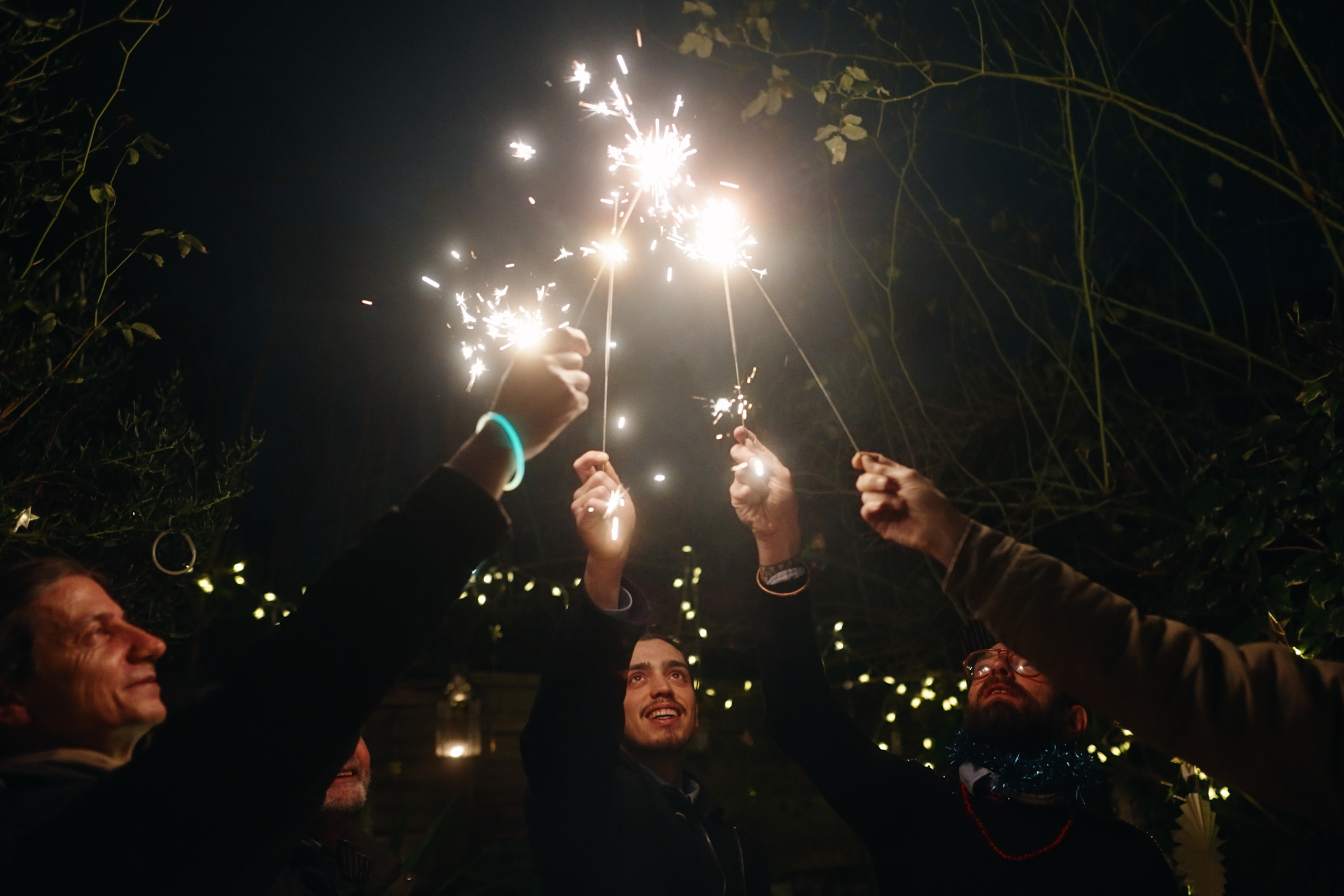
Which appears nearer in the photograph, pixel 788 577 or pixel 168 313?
pixel 788 577

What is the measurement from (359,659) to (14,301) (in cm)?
175

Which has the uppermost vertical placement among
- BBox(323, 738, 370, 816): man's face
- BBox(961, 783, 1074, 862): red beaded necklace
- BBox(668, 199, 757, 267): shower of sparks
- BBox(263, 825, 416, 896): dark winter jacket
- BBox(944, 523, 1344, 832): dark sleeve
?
BBox(668, 199, 757, 267): shower of sparks

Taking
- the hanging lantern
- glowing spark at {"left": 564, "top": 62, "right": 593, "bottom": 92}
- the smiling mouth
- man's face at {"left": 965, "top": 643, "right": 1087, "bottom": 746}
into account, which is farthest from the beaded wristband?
the hanging lantern

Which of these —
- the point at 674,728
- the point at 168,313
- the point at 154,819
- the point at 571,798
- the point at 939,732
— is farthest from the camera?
the point at 168,313

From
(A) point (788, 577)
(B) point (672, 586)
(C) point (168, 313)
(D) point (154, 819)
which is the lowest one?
(D) point (154, 819)

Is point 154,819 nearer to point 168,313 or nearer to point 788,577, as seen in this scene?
point 788,577

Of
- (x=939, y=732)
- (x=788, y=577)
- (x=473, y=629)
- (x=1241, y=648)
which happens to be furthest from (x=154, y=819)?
(x=473, y=629)

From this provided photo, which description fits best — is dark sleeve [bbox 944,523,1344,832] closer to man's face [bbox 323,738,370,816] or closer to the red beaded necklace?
the red beaded necklace

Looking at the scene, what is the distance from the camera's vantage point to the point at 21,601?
1.45 m

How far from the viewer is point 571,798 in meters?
2.21

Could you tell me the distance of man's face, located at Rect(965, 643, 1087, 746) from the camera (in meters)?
2.65

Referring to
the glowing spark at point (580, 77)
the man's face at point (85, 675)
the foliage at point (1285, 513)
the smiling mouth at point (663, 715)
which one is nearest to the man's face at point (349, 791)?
the smiling mouth at point (663, 715)

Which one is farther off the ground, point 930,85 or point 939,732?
point 930,85

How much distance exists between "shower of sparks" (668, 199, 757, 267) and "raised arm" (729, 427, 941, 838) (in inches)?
19.9
